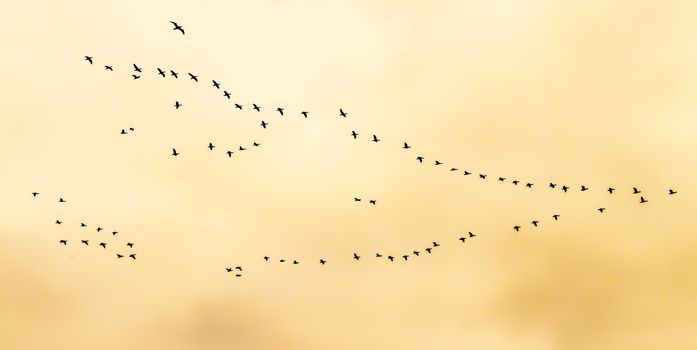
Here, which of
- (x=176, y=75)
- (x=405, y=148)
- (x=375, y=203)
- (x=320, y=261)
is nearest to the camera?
(x=176, y=75)

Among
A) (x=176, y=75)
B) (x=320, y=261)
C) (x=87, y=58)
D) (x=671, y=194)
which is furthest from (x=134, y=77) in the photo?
(x=671, y=194)

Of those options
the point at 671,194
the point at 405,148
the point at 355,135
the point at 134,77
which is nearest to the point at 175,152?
the point at 134,77

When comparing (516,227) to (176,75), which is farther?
(516,227)

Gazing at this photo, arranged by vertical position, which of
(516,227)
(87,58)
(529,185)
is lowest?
(516,227)

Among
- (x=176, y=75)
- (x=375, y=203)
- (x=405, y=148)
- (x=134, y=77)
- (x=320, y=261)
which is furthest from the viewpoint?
(x=320, y=261)

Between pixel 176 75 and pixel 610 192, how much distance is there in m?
38.8

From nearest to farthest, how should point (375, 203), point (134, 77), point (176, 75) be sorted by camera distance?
point (176, 75) → point (134, 77) → point (375, 203)

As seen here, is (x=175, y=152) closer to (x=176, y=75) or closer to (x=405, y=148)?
(x=176, y=75)

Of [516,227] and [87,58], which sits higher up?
→ [87,58]

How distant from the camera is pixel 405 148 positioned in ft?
210

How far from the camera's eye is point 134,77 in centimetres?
6012

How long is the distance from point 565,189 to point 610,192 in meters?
4.37

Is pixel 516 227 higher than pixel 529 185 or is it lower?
lower

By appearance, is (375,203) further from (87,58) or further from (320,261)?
(87,58)
